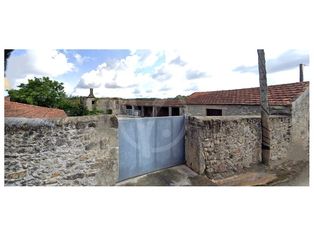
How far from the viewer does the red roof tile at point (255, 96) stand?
7398 mm

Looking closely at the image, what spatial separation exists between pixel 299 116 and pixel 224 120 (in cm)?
363

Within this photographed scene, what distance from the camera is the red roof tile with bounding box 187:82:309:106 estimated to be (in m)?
7.40

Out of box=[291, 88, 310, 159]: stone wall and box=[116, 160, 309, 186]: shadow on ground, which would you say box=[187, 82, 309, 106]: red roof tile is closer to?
box=[291, 88, 310, 159]: stone wall

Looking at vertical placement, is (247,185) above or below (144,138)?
below

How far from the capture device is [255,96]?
9.64 meters

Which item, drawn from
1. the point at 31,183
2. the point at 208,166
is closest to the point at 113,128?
the point at 31,183

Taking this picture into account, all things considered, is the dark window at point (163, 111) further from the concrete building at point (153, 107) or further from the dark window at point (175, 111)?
the dark window at point (175, 111)

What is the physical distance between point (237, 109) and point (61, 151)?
8.70m

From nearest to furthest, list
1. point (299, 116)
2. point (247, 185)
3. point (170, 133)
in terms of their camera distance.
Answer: point (247, 185) → point (170, 133) → point (299, 116)

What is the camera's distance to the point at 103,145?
4.29 meters

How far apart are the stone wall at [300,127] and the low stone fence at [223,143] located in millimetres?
942

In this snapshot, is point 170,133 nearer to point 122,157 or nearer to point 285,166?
point 122,157

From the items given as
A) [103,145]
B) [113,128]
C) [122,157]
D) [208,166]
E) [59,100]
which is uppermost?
[59,100]

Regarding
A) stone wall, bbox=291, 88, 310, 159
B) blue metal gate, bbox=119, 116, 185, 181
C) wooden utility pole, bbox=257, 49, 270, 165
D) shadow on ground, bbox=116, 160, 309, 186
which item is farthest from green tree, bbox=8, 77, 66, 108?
stone wall, bbox=291, 88, 310, 159
